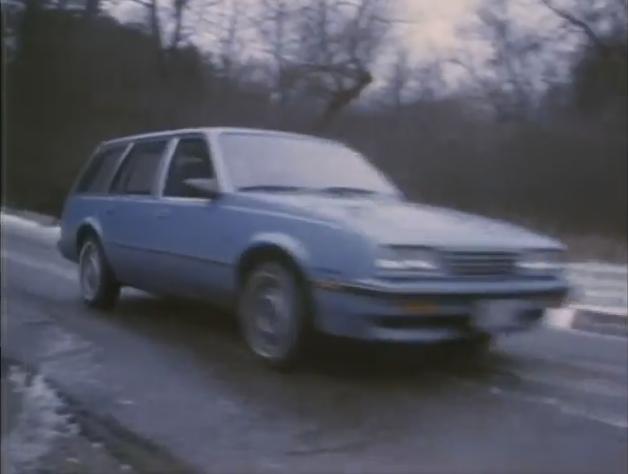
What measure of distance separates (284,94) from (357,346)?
122 centimetres

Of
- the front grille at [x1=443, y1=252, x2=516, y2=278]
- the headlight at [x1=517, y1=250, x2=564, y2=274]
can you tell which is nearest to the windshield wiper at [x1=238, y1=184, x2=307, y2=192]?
the front grille at [x1=443, y1=252, x2=516, y2=278]

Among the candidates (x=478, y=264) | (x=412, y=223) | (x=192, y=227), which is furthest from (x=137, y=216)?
(x=478, y=264)

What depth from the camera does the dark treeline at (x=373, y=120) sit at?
187 centimetres

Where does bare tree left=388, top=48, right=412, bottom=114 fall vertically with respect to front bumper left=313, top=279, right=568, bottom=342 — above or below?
above

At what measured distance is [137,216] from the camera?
90.4 inches

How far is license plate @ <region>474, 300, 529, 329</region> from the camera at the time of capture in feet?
7.89

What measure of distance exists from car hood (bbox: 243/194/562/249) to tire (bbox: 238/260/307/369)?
7.8 inches

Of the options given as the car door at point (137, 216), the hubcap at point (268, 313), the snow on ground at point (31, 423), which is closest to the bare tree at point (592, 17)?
Answer: the car door at point (137, 216)

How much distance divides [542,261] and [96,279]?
124 centimetres

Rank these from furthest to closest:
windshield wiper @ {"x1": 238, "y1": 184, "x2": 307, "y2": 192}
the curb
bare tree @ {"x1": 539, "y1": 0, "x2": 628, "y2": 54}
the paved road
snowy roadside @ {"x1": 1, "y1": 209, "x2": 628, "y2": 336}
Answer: the paved road
the curb
windshield wiper @ {"x1": 238, "y1": 184, "x2": 307, "y2": 192}
snowy roadside @ {"x1": 1, "y1": 209, "x2": 628, "y2": 336}
bare tree @ {"x1": 539, "y1": 0, "x2": 628, "y2": 54}

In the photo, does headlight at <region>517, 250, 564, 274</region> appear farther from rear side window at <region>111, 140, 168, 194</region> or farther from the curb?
rear side window at <region>111, 140, 168, 194</region>

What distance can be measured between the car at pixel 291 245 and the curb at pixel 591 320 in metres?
0.08

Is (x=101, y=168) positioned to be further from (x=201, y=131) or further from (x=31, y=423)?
(x=31, y=423)

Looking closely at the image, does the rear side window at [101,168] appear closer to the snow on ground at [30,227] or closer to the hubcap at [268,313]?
the snow on ground at [30,227]
